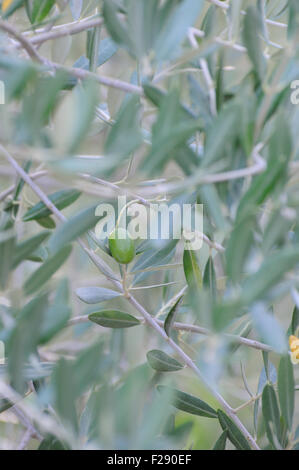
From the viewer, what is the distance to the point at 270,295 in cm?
35

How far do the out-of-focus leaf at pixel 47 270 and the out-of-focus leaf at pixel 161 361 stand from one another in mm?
242

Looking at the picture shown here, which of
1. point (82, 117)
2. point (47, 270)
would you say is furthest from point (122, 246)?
point (82, 117)

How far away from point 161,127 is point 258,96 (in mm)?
98

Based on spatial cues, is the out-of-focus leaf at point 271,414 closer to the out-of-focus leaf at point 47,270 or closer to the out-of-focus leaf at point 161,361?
the out-of-focus leaf at point 161,361

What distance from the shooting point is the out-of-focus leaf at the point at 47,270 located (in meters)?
0.42

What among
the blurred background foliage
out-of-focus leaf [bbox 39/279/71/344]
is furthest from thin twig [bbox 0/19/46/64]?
out-of-focus leaf [bbox 39/279/71/344]

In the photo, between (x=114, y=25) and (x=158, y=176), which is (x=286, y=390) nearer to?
(x=158, y=176)

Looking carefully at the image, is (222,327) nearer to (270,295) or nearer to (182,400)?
(270,295)

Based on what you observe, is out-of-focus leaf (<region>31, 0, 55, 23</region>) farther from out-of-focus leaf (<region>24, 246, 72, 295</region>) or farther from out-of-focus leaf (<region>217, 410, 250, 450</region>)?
out-of-focus leaf (<region>217, 410, 250, 450</region>)

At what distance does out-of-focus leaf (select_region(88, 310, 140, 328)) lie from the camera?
2.03 ft

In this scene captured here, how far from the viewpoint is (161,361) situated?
2.15 feet

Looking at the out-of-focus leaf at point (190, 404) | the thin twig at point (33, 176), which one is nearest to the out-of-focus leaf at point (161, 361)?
the out-of-focus leaf at point (190, 404)
